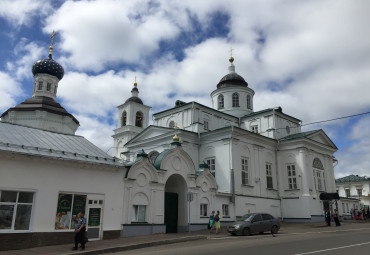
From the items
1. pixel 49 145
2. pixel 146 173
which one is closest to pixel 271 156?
pixel 146 173

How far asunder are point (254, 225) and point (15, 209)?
12274mm

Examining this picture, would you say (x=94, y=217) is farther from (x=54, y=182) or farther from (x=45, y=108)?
(x=45, y=108)

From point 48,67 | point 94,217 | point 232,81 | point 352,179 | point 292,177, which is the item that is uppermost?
point 48,67

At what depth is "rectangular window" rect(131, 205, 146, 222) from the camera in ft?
55.7

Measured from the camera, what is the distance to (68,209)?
1462 centimetres

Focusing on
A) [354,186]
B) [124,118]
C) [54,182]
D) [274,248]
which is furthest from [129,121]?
[354,186]

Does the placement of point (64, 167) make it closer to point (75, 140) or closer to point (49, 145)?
point (49, 145)

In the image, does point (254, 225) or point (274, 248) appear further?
point (254, 225)

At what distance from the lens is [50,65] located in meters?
35.2

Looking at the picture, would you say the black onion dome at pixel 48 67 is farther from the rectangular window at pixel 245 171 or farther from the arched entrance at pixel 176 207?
the rectangular window at pixel 245 171

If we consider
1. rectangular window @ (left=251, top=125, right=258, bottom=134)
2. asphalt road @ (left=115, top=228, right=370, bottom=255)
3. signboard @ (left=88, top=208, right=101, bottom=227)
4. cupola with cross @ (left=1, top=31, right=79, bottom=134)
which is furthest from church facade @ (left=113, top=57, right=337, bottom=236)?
cupola with cross @ (left=1, top=31, right=79, bottom=134)

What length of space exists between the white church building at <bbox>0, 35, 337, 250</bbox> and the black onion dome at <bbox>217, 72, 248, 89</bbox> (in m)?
0.14

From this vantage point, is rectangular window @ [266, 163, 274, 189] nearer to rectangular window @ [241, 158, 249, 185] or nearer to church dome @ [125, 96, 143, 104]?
rectangular window @ [241, 158, 249, 185]

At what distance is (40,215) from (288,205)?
22.5 metres
